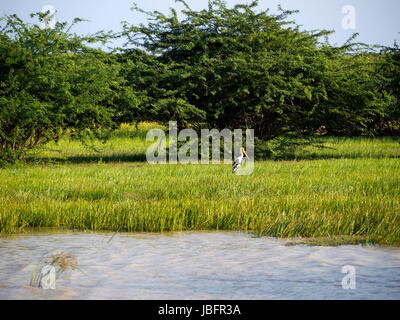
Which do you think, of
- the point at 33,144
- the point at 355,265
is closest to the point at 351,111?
the point at 33,144

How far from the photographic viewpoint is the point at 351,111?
18.7 meters

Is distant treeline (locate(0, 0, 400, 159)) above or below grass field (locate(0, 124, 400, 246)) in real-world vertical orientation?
above

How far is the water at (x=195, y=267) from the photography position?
4734mm

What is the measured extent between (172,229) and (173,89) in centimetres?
1100

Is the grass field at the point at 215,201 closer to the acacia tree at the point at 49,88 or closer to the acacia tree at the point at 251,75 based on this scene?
the acacia tree at the point at 49,88

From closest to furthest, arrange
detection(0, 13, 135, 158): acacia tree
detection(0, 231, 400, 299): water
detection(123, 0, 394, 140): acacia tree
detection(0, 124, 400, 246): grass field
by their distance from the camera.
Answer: detection(0, 231, 400, 299): water
detection(0, 124, 400, 246): grass field
detection(0, 13, 135, 158): acacia tree
detection(123, 0, 394, 140): acacia tree

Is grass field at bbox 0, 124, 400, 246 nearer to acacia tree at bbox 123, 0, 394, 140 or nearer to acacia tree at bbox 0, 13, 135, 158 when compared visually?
acacia tree at bbox 0, 13, 135, 158

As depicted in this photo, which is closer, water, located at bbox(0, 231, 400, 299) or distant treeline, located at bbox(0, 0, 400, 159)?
water, located at bbox(0, 231, 400, 299)

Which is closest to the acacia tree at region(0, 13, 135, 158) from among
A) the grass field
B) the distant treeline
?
the distant treeline

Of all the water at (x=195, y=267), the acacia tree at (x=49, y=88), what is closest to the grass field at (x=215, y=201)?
the water at (x=195, y=267)

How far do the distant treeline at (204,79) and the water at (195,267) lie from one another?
29.4ft

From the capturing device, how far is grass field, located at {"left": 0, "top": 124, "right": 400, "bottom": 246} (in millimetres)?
7496

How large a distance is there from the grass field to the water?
0.38 meters
